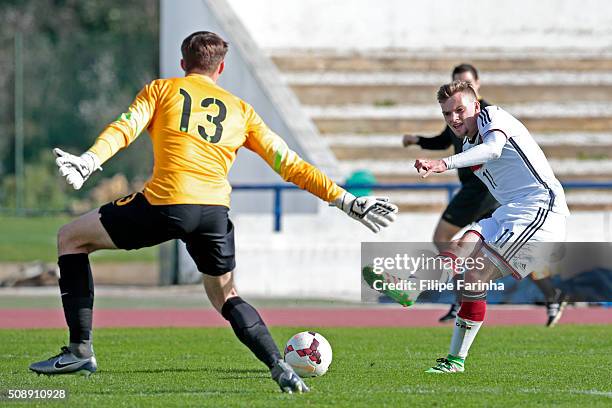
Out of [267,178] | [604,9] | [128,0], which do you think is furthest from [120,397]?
[128,0]

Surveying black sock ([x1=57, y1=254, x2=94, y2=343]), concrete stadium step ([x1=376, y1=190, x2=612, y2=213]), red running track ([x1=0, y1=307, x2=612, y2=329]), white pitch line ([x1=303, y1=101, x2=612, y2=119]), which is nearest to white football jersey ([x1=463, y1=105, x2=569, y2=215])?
black sock ([x1=57, y1=254, x2=94, y2=343])

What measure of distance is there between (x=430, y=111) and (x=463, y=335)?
1356 cm

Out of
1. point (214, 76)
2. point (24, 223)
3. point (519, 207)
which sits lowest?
point (24, 223)

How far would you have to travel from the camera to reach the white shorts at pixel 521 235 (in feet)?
26.8

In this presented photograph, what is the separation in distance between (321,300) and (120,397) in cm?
913

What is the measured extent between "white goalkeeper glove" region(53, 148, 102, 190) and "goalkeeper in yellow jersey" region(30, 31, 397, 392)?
0.16 meters

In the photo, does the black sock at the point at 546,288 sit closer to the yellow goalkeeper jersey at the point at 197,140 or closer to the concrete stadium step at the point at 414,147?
the yellow goalkeeper jersey at the point at 197,140

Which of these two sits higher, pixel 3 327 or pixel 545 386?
pixel 545 386

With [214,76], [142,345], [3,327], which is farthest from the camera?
[3,327]

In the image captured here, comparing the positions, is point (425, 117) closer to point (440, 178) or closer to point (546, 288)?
point (440, 178)

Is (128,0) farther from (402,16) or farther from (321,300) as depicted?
(321,300)

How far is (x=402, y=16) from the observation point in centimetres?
2459

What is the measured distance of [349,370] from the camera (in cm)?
859

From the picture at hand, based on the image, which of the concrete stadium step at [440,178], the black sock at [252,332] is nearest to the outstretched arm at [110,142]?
the black sock at [252,332]
